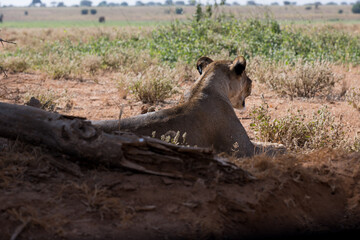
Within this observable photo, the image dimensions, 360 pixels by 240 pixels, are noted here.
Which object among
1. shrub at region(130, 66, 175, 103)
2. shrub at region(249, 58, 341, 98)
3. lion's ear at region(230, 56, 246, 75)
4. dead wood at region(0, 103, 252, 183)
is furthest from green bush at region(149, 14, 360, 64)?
dead wood at region(0, 103, 252, 183)

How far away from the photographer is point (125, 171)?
143 inches

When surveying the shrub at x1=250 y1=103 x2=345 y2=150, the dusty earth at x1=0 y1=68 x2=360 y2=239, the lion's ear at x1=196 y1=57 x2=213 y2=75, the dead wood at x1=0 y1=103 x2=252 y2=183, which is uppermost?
the lion's ear at x1=196 y1=57 x2=213 y2=75

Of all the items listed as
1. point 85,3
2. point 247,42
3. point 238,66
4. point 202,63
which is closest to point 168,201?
point 238,66

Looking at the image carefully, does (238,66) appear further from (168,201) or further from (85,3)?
(85,3)

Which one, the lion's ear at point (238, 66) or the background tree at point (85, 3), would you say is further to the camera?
the background tree at point (85, 3)

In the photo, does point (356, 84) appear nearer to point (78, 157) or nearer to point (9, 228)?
point (78, 157)

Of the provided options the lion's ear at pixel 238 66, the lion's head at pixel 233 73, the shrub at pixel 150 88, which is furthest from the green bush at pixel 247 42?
the lion's ear at pixel 238 66

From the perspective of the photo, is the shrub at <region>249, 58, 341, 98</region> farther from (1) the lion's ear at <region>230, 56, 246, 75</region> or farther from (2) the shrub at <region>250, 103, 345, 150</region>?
(1) the lion's ear at <region>230, 56, 246, 75</region>

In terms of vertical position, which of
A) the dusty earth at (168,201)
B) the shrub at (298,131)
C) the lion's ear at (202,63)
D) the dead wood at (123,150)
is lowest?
the shrub at (298,131)

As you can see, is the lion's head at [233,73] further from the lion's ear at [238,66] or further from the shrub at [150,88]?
the shrub at [150,88]

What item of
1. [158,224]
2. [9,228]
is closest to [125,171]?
[158,224]

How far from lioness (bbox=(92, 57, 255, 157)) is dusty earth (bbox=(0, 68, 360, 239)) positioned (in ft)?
2.64

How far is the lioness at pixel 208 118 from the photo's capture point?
4.57m

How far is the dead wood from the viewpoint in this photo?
3.57 metres
